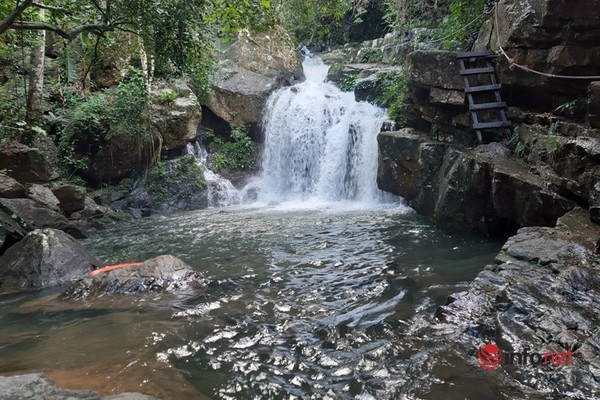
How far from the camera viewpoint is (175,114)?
47.7 feet

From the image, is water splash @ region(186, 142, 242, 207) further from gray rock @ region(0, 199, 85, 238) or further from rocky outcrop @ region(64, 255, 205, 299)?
rocky outcrop @ region(64, 255, 205, 299)

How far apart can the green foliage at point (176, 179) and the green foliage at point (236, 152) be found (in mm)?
1599

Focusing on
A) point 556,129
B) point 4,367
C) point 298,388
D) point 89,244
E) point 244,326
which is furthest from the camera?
point 89,244

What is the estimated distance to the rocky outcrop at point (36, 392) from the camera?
7.89 feet

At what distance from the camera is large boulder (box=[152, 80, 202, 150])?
1437 centimetres

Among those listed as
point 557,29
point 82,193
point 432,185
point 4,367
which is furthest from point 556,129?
point 82,193

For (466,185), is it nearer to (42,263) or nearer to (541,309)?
(541,309)

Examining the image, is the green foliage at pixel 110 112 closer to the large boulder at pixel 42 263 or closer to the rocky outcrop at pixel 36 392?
the large boulder at pixel 42 263

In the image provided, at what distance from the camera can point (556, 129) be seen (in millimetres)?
7105

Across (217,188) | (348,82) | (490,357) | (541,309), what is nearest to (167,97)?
(217,188)

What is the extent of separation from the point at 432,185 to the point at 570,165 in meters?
3.58

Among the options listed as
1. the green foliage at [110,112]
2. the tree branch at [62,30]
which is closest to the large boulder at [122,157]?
the green foliage at [110,112]

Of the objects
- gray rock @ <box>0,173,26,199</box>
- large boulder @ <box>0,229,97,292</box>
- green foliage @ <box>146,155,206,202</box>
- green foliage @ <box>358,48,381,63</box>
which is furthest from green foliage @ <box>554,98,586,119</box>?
green foliage @ <box>358,48,381,63</box>

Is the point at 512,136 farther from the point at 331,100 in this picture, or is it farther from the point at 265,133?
the point at 265,133
